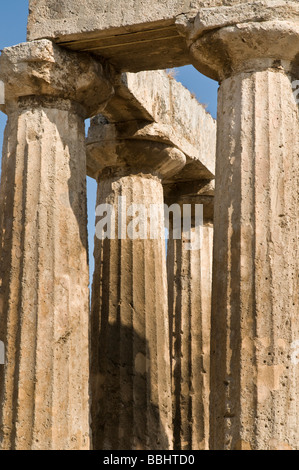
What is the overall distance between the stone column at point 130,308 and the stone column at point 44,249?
9.85 feet

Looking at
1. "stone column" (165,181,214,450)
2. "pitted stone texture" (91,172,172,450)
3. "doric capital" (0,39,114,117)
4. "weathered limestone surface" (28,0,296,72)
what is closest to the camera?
"weathered limestone surface" (28,0,296,72)

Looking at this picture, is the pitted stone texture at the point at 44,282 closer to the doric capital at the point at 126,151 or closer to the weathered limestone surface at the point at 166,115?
the weathered limestone surface at the point at 166,115

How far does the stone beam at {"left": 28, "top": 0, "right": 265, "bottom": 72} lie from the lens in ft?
39.1

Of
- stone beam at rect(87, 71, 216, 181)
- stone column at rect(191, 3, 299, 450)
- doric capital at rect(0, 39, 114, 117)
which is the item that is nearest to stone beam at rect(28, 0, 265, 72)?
doric capital at rect(0, 39, 114, 117)

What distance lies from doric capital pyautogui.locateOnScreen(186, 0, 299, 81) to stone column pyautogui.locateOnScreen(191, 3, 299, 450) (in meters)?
0.01

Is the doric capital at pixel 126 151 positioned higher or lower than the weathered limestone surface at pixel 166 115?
lower

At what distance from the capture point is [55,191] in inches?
482

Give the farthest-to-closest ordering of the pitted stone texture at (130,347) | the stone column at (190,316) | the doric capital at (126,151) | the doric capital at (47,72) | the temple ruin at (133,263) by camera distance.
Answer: the stone column at (190,316) → the doric capital at (126,151) → the pitted stone texture at (130,347) → the doric capital at (47,72) → the temple ruin at (133,263)

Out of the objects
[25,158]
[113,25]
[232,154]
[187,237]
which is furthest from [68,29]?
[187,237]

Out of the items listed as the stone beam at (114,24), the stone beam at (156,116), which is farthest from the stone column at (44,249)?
the stone beam at (156,116)

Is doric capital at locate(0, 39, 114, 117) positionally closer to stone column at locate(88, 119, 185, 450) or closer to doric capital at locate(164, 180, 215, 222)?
stone column at locate(88, 119, 185, 450)

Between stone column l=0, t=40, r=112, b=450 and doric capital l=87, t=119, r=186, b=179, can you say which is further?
doric capital l=87, t=119, r=186, b=179

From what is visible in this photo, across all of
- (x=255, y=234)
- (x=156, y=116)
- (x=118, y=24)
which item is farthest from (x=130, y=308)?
(x=118, y=24)

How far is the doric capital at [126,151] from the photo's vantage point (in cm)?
1591
